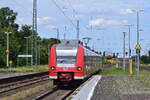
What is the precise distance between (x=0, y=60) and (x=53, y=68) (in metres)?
55.8

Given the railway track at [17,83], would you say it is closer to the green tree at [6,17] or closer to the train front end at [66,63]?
the train front end at [66,63]

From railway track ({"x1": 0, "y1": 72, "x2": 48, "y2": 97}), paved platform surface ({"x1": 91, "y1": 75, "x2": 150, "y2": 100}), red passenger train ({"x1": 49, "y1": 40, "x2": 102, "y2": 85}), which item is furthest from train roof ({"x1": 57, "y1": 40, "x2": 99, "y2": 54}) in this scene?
railway track ({"x1": 0, "y1": 72, "x2": 48, "y2": 97})

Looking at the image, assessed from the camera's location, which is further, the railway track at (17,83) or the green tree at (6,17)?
the green tree at (6,17)

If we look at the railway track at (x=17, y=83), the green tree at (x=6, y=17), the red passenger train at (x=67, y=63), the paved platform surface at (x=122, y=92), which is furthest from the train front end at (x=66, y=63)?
the green tree at (x=6, y=17)

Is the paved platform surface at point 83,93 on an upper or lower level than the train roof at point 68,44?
lower

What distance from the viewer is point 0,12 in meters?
120

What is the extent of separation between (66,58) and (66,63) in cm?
36

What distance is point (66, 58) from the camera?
24906 millimetres

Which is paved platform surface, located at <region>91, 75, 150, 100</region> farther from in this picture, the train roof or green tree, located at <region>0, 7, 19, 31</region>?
green tree, located at <region>0, 7, 19, 31</region>

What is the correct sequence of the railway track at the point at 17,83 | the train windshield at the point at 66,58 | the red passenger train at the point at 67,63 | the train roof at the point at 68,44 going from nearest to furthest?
the red passenger train at the point at 67,63, the train windshield at the point at 66,58, the train roof at the point at 68,44, the railway track at the point at 17,83

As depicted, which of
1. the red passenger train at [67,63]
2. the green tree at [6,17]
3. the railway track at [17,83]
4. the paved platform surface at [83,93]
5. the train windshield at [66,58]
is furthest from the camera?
the green tree at [6,17]

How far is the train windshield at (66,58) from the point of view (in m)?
24.7

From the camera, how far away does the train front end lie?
24438mm

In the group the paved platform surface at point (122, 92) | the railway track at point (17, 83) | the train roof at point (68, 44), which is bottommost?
the railway track at point (17, 83)
